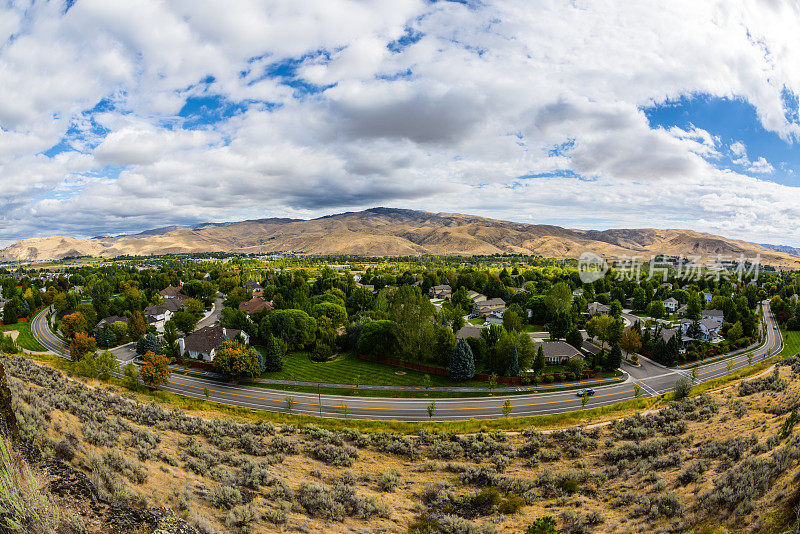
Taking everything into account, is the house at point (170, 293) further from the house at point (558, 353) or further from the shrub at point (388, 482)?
the shrub at point (388, 482)

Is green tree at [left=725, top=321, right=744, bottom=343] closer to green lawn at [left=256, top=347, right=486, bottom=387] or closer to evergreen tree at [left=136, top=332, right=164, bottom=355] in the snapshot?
green lawn at [left=256, top=347, right=486, bottom=387]

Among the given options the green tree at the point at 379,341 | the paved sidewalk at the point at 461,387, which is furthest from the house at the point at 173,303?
the green tree at the point at 379,341

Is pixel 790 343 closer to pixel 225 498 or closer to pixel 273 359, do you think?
pixel 273 359

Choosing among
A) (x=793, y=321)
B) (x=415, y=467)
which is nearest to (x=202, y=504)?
(x=415, y=467)

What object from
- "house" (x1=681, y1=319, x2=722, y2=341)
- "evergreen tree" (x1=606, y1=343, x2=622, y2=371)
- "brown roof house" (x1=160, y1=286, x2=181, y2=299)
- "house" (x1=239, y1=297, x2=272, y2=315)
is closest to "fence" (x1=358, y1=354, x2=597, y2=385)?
"evergreen tree" (x1=606, y1=343, x2=622, y2=371)

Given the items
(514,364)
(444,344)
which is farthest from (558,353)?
(444,344)
